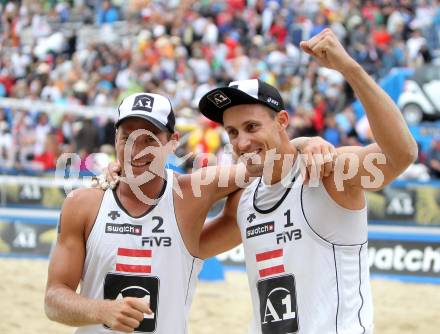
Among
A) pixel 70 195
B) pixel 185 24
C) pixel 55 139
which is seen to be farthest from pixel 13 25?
pixel 70 195

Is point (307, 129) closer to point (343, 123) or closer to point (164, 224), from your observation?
point (343, 123)

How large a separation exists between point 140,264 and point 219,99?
0.80 m

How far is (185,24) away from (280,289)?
1405 centimetres

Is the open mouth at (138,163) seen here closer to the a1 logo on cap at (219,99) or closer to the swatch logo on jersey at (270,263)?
the a1 logo on cap at (219,99)

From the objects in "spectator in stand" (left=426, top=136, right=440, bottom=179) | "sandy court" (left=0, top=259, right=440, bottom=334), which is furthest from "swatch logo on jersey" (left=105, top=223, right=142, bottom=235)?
"spectator in stand" (left=426, top=136, right=440, bottom=179)

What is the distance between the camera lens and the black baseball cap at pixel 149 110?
12.1ft

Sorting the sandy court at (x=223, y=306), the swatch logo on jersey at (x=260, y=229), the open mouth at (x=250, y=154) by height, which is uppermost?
the open mouth at (x=250, y=154)

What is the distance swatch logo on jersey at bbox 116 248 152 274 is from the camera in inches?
144

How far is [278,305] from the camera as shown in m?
3.54

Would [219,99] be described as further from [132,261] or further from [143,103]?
[132,261]

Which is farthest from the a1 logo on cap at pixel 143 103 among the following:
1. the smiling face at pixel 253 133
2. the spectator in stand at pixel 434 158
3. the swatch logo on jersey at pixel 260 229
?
the spectator in stand at pixel 434 158

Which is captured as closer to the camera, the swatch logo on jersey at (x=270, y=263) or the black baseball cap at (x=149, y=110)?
the swatch logo on jersey at (x=270, y=263)

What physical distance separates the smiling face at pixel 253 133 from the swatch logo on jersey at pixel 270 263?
1.16ft

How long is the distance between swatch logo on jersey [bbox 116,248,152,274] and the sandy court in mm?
3861
